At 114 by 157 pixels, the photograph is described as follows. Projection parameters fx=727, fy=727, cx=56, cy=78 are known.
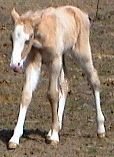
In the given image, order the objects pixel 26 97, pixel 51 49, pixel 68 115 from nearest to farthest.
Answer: pixel 51 49 < pixel 26 97 < pixel 68 115

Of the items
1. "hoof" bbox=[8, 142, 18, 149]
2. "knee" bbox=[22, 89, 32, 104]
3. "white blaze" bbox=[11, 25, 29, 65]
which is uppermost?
"white blaze" bbox=[11, 25, 29, 65]

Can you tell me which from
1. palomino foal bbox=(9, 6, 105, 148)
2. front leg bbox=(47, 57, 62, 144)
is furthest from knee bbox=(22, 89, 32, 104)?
front leg bbox=(47, 57, 62, 144)

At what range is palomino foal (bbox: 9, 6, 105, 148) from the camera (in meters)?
7.85

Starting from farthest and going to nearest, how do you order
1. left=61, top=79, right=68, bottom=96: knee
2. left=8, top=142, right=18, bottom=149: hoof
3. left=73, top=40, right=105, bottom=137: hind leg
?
left=61, top=79, right=68, bottom=96: knee, left=73, top=40, right=105, bottom=137: hind leg, left=8, top=142, right=18, bottom=149: hoof

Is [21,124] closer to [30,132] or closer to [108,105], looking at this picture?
[30,132]

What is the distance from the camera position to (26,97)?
335 inches

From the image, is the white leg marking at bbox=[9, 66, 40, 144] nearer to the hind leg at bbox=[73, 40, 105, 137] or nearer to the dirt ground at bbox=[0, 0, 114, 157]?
the dirt ground at bbox=[0, 0, 114, 157]

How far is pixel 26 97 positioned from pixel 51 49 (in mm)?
668

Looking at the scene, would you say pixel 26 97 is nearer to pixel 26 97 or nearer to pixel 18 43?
pixel 26 97

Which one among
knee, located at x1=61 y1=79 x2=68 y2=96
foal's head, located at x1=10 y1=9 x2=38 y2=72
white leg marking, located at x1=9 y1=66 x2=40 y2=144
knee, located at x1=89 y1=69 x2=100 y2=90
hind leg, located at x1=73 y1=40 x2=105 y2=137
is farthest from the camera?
knee, located at x1=61 y1=79 x2=68 y2=96

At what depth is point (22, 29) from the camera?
7.80m

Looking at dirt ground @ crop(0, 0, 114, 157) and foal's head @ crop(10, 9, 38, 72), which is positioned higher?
foal's head @ crop(10, 9, 38, 72)

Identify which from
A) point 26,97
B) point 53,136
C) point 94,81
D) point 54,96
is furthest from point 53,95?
point 94,81

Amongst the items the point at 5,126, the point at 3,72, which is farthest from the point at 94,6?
the point at 5,126
